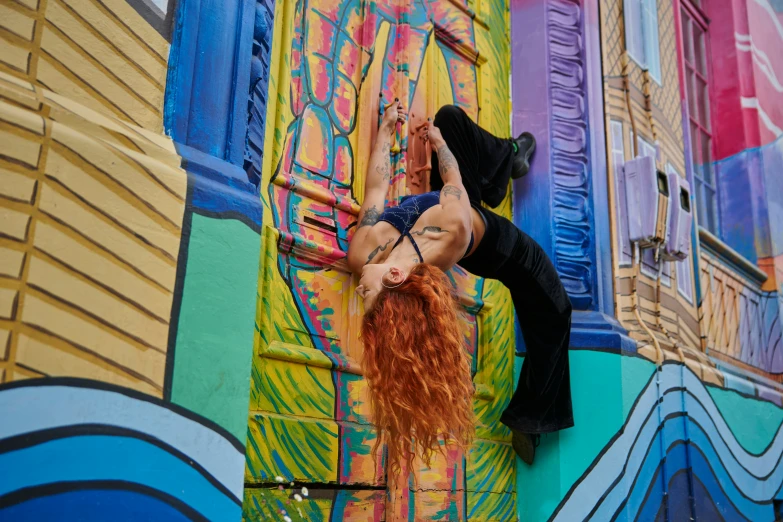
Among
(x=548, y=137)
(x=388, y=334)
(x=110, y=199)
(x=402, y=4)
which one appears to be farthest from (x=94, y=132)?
(x=548, y=137)

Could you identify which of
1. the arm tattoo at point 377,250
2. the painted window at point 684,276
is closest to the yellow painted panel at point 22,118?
the arm tattoo at point 377,250

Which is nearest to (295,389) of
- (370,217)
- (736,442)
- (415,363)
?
(415,363)

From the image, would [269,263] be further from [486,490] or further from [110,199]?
[486,490]

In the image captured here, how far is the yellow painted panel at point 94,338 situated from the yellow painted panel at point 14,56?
0.66 metres

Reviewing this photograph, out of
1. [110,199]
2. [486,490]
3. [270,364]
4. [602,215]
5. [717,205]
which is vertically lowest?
[486,490]

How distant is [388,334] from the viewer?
3.29m

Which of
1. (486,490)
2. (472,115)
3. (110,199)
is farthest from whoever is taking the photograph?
(472,115)

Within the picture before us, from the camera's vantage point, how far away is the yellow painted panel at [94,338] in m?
2.15

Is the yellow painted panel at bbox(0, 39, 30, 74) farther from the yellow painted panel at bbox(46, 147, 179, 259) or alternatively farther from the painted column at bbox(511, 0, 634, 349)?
the painted column at bbox(511, 0, 634, 349)

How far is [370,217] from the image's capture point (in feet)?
12.5

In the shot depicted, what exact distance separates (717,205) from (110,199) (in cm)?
624

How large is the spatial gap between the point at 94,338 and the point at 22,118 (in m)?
0.63

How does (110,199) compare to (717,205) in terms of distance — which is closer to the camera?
(110,199)

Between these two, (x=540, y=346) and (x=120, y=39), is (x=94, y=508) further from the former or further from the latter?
(x=540, y=346)
